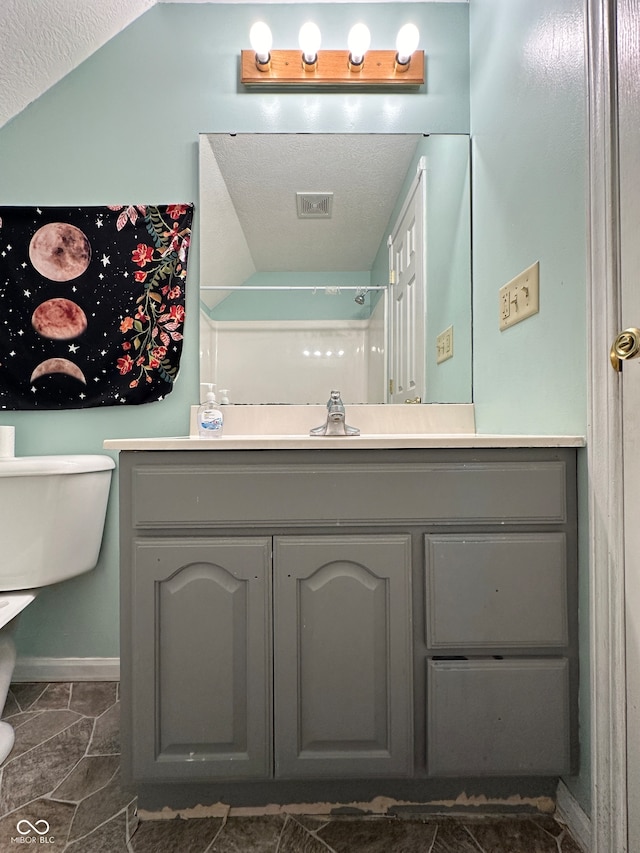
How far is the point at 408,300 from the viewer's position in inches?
61.7

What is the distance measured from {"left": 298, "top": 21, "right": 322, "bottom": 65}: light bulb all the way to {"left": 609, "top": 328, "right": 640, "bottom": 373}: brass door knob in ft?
4.49

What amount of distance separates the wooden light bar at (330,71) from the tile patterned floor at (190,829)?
2.09 meters

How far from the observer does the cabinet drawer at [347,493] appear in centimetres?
98

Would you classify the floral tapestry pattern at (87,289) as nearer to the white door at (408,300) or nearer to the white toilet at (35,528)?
the white toilet at (35,528)

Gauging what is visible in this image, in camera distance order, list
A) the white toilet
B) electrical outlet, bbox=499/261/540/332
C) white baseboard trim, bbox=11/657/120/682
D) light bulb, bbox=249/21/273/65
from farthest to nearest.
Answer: white baseboard trim, bbox=11/657/120/682 → light bulb, bbox=249/21/273/65 → the white toilet → electrical outlet, bbox=499/261/540/332

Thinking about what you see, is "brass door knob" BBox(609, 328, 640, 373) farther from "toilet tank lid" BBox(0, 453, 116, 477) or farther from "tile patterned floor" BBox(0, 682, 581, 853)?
"toilet tank lid" BBox(0, 453, 116, 477)

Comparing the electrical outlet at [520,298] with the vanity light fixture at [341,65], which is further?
the vanity light fixture at [341,65]

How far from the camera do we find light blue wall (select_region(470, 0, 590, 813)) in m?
0.97

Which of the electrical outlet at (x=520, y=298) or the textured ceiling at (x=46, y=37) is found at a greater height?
the textured ceiling at (x=46, y=37)

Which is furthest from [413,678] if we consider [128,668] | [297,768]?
[128,668]

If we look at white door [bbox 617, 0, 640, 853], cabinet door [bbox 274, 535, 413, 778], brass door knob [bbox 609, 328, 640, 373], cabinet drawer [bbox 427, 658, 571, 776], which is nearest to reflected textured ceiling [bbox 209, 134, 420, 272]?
white door [bbox 617, 0, 640, 853]

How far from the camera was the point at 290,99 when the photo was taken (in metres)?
1.59

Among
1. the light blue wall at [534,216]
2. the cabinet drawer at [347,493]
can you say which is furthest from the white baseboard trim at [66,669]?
the light blue wall at [534,216]

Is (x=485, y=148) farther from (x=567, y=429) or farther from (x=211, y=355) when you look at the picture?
(x=211, y=355)
